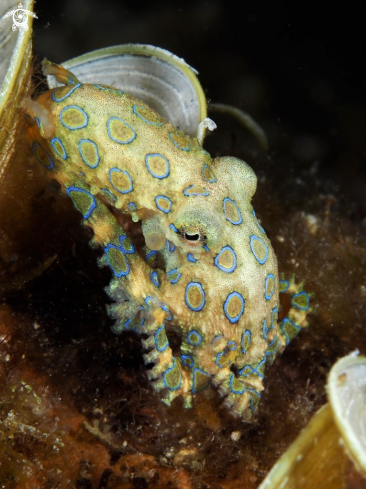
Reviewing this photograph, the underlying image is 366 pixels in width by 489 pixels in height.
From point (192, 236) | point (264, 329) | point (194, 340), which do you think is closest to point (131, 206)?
point (192, 236)

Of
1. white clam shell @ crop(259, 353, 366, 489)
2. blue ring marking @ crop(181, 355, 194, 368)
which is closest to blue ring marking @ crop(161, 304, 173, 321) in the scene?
blue ring marking @ crop(181, 355, 194, 368)

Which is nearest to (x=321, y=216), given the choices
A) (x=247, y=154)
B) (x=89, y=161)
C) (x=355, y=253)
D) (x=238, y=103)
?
(x=355, y=253)

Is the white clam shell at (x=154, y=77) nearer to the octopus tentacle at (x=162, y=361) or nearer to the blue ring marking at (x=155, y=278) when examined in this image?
the blue ring marking at (x=155, y=278)

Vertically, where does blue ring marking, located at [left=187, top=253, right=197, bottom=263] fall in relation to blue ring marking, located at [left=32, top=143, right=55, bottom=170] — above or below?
above

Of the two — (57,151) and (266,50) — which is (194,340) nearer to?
(57,151)

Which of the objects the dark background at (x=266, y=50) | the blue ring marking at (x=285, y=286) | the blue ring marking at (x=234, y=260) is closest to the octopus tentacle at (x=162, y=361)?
the blue ring marking at (x=234, y=260)

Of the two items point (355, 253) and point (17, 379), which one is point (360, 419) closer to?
point (17, 379)

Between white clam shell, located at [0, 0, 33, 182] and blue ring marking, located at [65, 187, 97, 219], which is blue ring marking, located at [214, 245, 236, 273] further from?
white clam shell, located at [0, 0, 33, 182]
